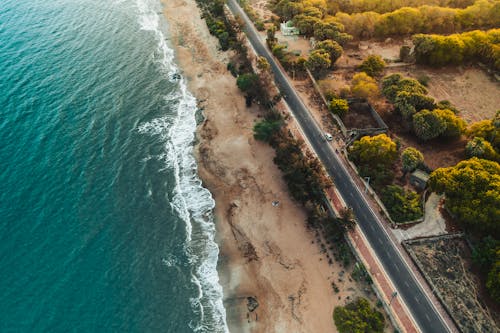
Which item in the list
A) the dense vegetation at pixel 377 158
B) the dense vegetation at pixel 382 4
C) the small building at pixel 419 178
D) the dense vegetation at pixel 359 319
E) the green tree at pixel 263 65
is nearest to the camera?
the dense vegetation at pixel 359 319

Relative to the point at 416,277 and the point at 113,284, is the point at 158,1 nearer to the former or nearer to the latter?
the point at 113,284

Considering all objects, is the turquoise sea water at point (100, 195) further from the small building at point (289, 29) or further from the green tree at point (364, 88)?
the green tree at point (364, 88)

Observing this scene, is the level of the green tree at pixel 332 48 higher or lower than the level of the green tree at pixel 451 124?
higher

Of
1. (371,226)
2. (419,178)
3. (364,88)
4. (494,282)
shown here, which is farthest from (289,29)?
(494,282)

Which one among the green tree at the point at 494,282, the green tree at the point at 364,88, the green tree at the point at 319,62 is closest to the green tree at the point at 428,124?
the green tree at the point at 364,88

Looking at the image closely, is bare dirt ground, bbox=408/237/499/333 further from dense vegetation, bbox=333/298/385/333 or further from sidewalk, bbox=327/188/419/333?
dense vegetation, bbox=333/298/385/333

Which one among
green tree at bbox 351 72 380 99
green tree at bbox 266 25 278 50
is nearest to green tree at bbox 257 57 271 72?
green tree at bbox 266 25 278 50
